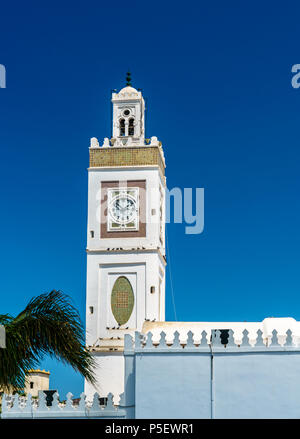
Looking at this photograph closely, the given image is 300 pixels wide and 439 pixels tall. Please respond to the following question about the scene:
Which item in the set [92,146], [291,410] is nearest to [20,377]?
[291,410]

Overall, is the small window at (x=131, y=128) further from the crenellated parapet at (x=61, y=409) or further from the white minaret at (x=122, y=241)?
the crenellated parapet at (x=61, y=409)

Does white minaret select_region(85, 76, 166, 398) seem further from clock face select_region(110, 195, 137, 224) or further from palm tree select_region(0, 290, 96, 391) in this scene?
palm tree select_region(0, 290, 96, 391)

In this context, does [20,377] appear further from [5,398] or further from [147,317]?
[147,317]

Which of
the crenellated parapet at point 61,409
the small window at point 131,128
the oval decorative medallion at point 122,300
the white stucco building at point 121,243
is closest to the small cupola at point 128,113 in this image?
the small window at point 131,128

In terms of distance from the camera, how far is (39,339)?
39.5 ft

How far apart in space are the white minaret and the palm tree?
23.8m

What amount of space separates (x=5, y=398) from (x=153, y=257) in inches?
676

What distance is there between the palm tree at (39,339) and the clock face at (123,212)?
25364mm

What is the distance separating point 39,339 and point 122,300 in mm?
25194

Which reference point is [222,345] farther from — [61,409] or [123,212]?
[123,212]

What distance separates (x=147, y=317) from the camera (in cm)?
3653

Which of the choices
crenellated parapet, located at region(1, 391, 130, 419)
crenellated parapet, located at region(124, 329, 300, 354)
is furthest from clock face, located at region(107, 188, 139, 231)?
crenellated parapet, located at region(1, 391, 130, 419)

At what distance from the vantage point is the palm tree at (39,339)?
1188 centimetres

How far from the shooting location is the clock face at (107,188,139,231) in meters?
37.7
